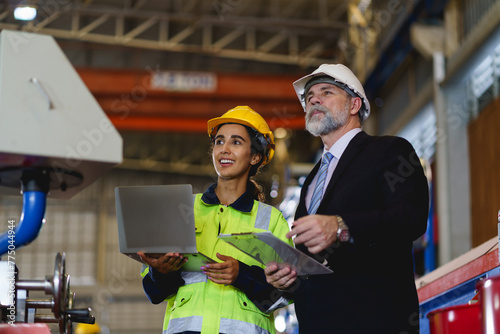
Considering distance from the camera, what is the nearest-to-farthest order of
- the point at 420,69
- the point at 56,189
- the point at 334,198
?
the point at 56,189
the point at 334,198
the point at 420,69

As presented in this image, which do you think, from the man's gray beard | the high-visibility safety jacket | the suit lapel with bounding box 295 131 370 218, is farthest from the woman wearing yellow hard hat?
the man's gray beard

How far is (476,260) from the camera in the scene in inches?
104

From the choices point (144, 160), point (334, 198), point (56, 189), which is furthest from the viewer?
point (144, 160)

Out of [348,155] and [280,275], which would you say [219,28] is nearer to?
[348,155]

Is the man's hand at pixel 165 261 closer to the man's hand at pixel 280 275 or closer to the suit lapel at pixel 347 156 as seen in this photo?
the man's hand at pixel 280 275

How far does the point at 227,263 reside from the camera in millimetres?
2457

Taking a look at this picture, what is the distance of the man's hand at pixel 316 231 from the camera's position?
2.00m

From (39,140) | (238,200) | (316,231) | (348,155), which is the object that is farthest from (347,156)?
(39,140)

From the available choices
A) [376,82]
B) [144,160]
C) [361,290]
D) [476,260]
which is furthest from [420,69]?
[144,160]

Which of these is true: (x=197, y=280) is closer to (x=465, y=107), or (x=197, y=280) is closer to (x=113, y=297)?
(x=465, y=107)

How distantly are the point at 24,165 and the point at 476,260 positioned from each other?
5.82 feet

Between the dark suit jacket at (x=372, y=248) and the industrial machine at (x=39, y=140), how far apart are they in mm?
818

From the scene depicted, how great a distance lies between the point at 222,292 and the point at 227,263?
164mm

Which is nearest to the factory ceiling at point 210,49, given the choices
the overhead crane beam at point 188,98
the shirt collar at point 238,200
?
the overhead crane beam at point 188,98
